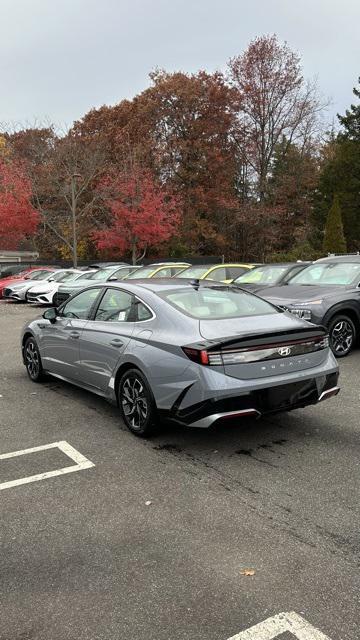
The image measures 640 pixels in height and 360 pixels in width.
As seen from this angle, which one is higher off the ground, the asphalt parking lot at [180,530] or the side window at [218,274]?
the side window at [218,274]

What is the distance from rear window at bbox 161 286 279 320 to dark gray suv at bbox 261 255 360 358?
116 inches

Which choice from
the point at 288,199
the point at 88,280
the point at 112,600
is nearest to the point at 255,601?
the point at 112,600

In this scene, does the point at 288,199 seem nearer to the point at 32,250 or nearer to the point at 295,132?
the point at 295,132

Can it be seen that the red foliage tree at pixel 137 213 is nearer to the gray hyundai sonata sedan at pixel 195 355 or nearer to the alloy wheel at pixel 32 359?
the alloy wheel at pixel 32 359

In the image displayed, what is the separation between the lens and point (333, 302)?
826 cm

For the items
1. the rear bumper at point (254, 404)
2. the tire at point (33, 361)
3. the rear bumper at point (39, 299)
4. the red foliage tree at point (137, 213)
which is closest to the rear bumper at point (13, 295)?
the rear bumper at point (39, 299)

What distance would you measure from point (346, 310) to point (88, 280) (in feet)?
34.4

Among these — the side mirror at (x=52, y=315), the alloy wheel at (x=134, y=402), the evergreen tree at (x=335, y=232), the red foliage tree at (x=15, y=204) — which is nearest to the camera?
the alloy wheel at (x=134, y=402)

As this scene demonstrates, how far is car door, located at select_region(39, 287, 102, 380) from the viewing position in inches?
238

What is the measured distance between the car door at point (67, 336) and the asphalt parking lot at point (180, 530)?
879 millimetres

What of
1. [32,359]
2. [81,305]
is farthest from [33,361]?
[81,305]

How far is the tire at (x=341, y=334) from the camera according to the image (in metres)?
8.38

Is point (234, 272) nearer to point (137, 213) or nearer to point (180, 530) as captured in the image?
point (180, 530)

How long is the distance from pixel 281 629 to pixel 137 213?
29735 mm
